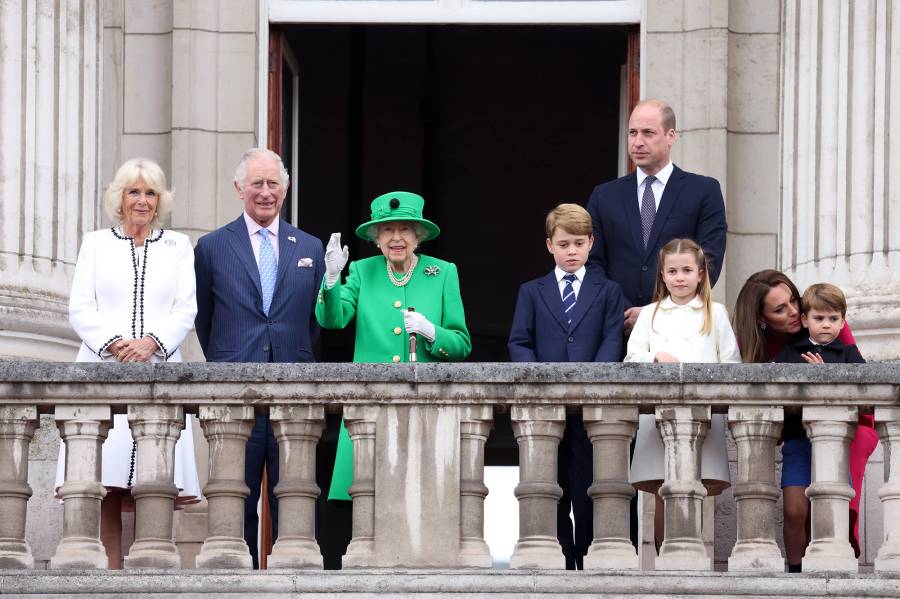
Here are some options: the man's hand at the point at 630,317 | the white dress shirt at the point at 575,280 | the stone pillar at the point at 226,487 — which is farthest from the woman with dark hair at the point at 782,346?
the stone pillar at the point at 226,487

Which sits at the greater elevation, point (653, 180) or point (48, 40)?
point (48, 40)

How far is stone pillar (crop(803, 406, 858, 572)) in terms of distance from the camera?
31.6 feet

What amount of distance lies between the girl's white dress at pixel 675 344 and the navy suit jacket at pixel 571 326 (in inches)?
5.4

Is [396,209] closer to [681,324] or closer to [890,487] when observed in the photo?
[681,324]

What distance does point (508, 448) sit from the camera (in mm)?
22516

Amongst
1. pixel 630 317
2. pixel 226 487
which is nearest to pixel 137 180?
pixel 226 487

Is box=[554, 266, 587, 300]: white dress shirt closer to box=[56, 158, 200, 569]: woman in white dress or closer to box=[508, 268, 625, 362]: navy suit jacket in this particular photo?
box=[508, 268, 625, 362]: navy suit jacket

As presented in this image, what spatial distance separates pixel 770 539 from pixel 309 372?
1987 millimetres

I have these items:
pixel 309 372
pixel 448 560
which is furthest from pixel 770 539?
pixel 309 372

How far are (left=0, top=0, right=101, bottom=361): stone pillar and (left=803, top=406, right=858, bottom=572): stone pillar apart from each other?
4424 mm

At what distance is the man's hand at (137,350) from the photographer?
10344 millimetres

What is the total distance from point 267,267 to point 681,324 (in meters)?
1.92

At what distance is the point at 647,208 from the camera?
11.1m

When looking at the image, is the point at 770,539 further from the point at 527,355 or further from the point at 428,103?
the point at 428,103
